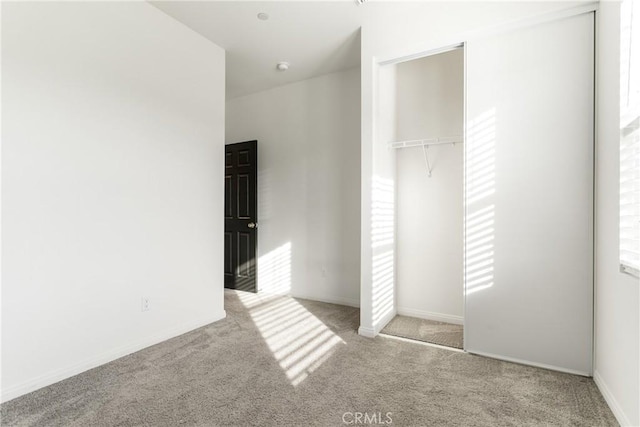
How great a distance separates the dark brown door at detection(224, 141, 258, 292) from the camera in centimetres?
448

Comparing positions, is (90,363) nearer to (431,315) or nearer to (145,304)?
(145,304)

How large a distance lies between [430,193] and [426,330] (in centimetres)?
132

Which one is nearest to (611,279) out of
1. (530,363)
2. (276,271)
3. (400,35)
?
(530,363)

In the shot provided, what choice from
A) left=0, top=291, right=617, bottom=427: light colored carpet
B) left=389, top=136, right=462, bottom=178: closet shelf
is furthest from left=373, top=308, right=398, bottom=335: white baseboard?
left=389, top=136, right=462, bottom=178: closet shelf

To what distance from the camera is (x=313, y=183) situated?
13.7 feet

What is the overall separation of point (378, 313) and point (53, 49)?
10.2ft

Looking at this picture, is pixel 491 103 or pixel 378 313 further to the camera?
pixel 378 313

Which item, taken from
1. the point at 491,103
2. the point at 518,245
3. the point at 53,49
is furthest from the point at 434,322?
the point at 53,49

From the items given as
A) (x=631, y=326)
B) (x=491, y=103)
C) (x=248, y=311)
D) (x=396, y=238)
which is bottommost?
(x=248, y=311)

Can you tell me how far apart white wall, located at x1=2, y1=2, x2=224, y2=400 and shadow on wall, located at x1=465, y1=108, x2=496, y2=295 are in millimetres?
2372

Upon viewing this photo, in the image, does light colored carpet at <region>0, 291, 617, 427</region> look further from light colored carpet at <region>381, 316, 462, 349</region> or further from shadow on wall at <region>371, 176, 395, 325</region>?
shadow on wall at <region>371, 176, 395, 325</region>

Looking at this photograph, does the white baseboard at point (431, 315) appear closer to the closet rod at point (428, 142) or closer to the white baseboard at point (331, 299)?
the white baseboard at point (331, 299)

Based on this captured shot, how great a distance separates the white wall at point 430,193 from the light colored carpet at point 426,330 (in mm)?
134

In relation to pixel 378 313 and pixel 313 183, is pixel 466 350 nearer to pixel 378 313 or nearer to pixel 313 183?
pixel 378 313
